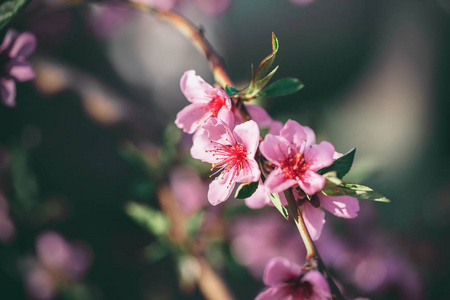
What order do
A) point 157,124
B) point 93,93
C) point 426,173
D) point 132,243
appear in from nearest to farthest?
point 93,93
point 157,124
point 132,243
point 426,173

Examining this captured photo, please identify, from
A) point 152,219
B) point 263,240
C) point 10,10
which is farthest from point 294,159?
point 263,240

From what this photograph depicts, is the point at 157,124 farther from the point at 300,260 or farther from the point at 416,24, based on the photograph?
the point at 416,24

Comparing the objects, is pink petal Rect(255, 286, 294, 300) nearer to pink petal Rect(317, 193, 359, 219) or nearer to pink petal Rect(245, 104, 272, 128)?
pink petal Rect(317, 193, 359, 219)

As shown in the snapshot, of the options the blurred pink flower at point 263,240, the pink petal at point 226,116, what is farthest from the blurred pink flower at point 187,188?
the pink petal at point 226,116

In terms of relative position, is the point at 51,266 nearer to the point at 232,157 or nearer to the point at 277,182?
the point at 232,157

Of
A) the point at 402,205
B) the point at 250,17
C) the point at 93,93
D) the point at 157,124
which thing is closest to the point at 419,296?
the point at 402,205

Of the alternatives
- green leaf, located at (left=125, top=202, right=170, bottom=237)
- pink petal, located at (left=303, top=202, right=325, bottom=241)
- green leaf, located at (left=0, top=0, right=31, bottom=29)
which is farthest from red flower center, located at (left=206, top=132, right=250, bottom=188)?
green leaf, located at (left=125, top=202, right=170, bottom=237)
